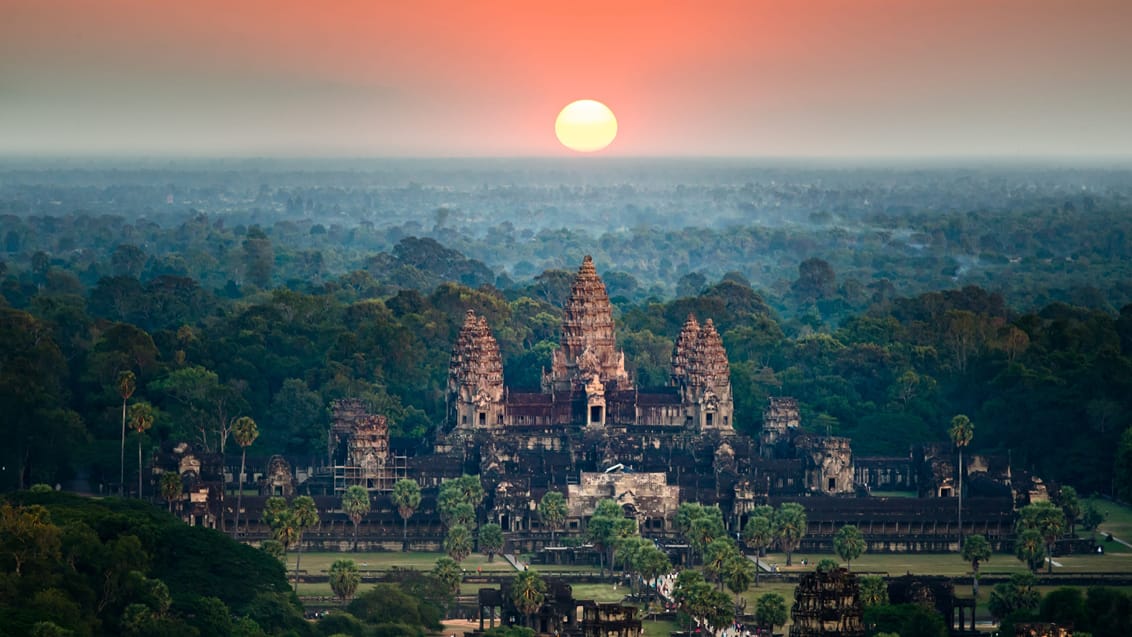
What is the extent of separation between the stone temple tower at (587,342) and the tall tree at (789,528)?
22.5 m

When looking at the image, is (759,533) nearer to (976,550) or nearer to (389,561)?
(976,550)

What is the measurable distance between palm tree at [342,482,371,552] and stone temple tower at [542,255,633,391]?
2027 centimetres

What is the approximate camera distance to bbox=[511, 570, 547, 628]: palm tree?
3275 inches

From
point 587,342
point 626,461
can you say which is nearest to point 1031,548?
point 626,461

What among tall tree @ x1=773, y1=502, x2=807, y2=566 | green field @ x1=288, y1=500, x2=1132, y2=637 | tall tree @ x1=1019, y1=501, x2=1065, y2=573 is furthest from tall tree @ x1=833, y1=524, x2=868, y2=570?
tall tree @ x1=1019, y1=501, x2=1065, y2=573

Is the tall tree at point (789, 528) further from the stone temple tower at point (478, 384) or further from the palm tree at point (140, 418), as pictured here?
the palm tree at point (140, 418)

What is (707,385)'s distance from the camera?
117938 mm

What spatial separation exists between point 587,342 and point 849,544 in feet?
94.6

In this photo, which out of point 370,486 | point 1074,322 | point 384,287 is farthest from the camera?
point 384,287

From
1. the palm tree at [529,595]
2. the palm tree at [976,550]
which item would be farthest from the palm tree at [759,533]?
the palm tree at [529,595]

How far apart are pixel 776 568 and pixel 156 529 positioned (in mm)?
24356

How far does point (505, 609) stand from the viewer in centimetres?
8425

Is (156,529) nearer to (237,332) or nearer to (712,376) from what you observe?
(712,376)

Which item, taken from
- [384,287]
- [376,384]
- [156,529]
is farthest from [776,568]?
[384,287]
